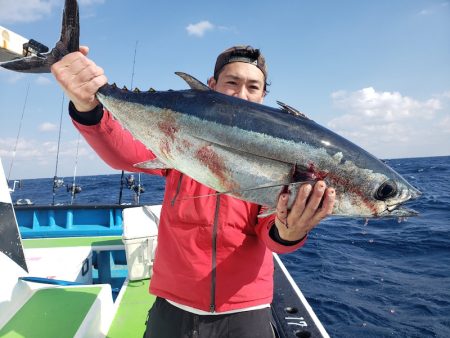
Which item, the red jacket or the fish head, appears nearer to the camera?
the fish head

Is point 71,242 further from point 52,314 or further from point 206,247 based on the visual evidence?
point 206,247

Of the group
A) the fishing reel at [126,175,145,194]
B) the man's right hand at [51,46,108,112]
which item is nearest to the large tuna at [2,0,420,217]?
the man's right hand at [51,46,108,112]

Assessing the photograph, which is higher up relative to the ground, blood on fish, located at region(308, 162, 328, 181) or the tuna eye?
blood on fish, located at region(308, 162, 328, 181)

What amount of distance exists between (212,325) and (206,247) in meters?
0.61

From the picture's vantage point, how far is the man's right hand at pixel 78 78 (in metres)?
2.23

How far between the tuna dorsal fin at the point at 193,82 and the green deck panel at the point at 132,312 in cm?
306

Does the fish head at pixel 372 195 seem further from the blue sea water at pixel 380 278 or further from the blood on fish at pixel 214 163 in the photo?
the blue sea water at pixel 380 278

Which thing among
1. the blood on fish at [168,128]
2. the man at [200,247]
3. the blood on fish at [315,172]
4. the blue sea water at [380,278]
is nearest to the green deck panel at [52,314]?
the man at [200,247]

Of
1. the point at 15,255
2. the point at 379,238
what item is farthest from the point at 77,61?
the point at 379,238

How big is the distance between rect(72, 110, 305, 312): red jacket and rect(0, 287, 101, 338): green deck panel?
1186mm

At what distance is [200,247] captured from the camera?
2498 millimetres

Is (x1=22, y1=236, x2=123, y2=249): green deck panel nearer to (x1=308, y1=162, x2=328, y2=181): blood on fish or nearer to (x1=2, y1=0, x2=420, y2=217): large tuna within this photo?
(x1=2, y1=0, x2=420, y2=217): large tuna

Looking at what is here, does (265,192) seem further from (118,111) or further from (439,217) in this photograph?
(439,217)

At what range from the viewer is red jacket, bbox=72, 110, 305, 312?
2410 mm
